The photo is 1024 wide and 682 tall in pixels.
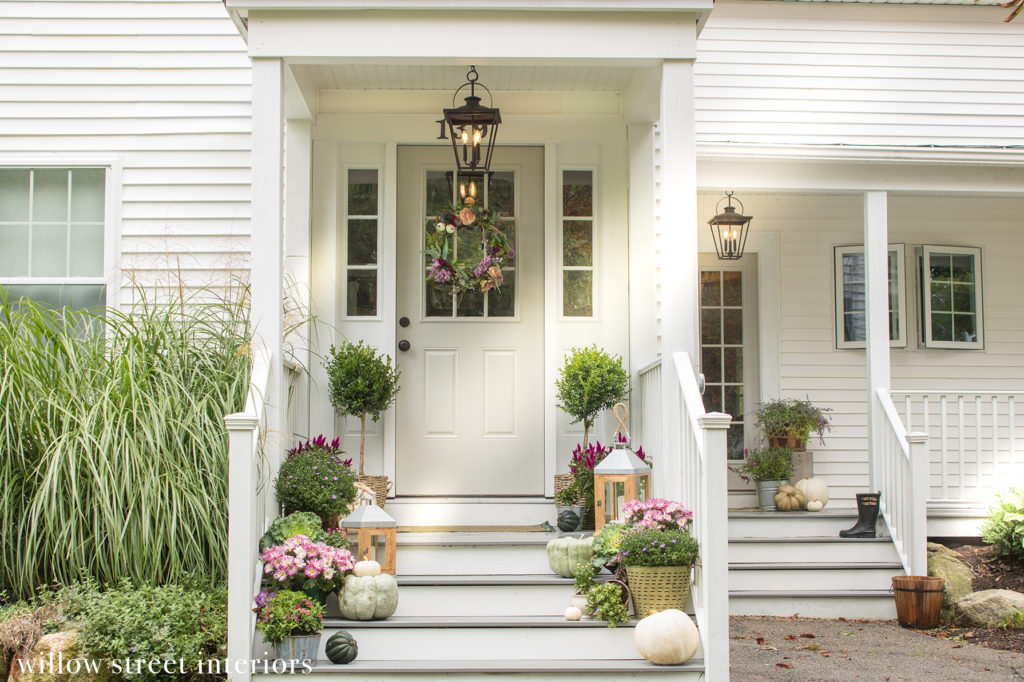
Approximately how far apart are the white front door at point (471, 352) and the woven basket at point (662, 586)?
179 centimetres

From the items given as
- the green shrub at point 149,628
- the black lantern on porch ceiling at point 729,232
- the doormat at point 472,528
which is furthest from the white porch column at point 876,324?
the green shrub at point 149,628

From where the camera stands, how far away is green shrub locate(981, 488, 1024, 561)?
20.9ft

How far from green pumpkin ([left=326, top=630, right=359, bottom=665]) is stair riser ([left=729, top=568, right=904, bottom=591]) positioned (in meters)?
2.60

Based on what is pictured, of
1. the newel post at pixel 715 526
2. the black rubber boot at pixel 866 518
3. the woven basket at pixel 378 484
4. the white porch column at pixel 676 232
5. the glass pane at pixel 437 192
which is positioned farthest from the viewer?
the glass pane at pixel 437 192

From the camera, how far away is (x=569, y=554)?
4758 millimetres

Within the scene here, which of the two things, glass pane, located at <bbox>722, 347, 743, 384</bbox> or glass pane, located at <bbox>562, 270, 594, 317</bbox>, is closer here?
glass pane, located at <bbox>562, 270, 594, 317</bbox>

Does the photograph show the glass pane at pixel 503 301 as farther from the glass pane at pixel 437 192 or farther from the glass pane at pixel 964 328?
the glass pane at pixel 964 328

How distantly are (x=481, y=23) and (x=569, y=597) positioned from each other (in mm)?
2944

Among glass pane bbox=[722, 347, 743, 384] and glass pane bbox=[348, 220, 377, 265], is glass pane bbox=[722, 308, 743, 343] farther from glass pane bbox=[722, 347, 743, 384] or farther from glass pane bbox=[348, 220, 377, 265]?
glass pane bbox=[348, 220, 377, 265]

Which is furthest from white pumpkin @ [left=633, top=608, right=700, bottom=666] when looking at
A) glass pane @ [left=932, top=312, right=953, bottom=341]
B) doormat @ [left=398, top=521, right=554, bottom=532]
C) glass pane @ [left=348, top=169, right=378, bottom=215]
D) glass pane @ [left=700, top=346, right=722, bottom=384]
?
glass pane @ [left=932, top=312, right=953, bottom=341]

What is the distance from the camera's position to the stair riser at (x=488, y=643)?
4250 mm

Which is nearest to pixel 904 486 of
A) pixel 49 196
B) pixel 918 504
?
pixel 918 504

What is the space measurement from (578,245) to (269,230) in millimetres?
2186

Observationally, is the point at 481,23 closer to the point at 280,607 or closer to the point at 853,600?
the point at 280,607
